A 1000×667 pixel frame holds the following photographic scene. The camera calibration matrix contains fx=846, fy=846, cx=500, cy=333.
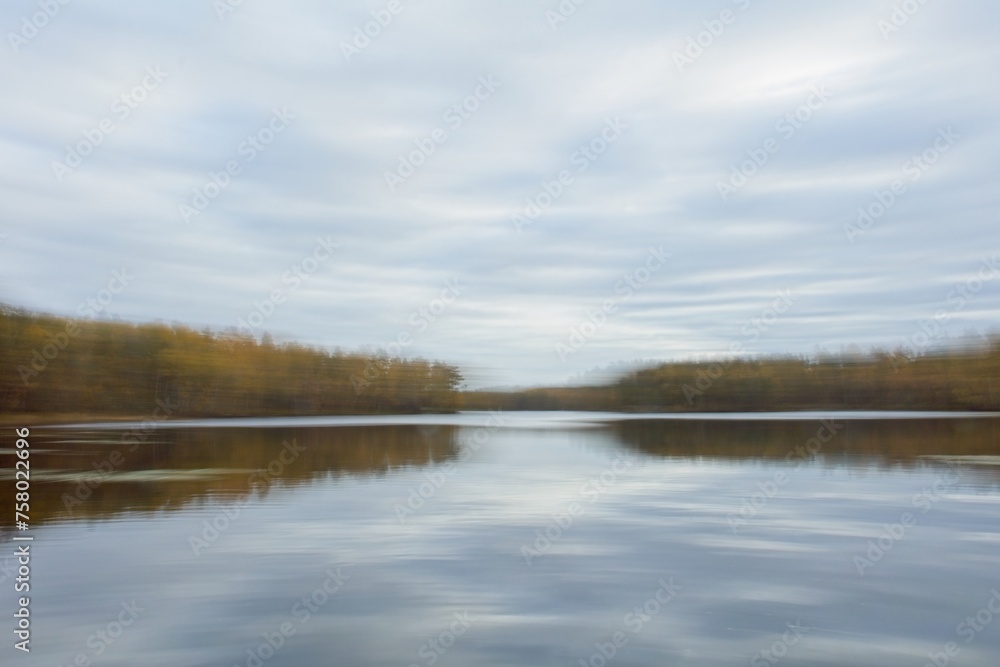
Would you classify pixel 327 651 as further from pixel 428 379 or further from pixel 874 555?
pixel 428 379

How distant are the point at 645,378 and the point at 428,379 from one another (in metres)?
41.5

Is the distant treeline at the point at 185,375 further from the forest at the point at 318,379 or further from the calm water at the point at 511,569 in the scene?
the calm water at the point at 511,569

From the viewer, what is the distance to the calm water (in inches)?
Result: 375

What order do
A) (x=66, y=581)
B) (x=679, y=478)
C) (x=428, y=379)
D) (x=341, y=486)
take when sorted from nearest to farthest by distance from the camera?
(x=66, y=581), (x=341, y=486), (x=679, y=478), (x=428, y=379)

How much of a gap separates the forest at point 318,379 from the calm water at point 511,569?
65.3 metres

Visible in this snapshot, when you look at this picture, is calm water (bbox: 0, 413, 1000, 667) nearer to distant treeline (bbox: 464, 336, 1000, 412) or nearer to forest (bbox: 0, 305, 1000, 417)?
forest (bbox: 0, 305, 1000, 417)

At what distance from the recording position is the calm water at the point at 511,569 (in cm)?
953

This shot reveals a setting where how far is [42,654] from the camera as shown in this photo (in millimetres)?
9250

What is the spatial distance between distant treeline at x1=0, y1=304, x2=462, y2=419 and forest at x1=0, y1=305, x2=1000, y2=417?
0.54ft

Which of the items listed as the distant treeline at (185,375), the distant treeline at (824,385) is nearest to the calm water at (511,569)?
the distant treeline at (185,375)

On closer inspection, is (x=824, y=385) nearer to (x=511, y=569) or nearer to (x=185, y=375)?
(x=185, y=375)

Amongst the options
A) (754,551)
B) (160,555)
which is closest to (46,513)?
(160,555)

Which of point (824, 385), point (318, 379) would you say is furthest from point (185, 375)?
point (824, 385)

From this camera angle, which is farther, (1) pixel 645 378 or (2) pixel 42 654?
(1) pixel 645 378
